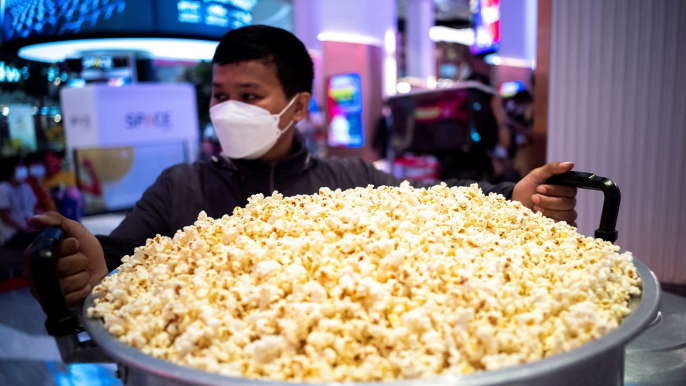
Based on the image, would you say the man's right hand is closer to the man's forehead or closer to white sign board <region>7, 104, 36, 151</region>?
the man's forehead

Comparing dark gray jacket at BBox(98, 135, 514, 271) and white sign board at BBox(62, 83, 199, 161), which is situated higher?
white sign board at BBox(62, 83, 199, 161)

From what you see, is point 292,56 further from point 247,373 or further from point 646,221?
point 646,221

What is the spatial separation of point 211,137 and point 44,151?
2882mm

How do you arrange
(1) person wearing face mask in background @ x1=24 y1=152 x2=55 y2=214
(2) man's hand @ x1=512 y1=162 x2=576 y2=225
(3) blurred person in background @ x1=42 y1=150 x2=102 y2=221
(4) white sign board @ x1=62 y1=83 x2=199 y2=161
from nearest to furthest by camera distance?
(2) man's hand @ x1=512 y1=162 x2=576 y2=225 → (1) person wearing face mask in background @ x1=24 y1=152 x2=55 y2=214 → (3) blurred person in background @ x1=42 y1=150 x2=102 y2=221 → (4) white sign board @ x1=62 y1=83 x2=199 y2=161

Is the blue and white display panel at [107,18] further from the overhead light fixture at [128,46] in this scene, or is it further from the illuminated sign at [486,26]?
the illuminated sign at [486,26]

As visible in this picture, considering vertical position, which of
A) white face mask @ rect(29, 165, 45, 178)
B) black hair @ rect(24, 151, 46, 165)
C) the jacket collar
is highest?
the jacket collar

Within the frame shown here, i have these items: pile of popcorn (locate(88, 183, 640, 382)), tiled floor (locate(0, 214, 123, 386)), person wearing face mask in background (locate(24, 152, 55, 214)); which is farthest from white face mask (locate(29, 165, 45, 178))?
pile of popcorn (locate(88, 183, 640, 382))

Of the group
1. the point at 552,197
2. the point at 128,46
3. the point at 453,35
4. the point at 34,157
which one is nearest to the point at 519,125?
the point at 552,197

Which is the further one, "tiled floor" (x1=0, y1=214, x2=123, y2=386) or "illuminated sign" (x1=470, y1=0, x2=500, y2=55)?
"illuminated sign" (x1=470, y1=0, x2=500, y2=55)

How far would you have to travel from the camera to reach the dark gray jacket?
5.29 feet

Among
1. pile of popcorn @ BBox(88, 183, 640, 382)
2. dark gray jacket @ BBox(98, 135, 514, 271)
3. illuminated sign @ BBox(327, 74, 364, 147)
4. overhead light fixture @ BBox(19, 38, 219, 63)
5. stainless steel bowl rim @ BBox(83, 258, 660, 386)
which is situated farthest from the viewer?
illuminated sign @ BBox(327, 74, 364, 147)

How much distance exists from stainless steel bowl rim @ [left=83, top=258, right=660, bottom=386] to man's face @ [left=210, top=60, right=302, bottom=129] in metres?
1.12

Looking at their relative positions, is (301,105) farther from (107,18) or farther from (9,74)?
(9,74)

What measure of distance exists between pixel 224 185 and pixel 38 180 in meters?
3.45
